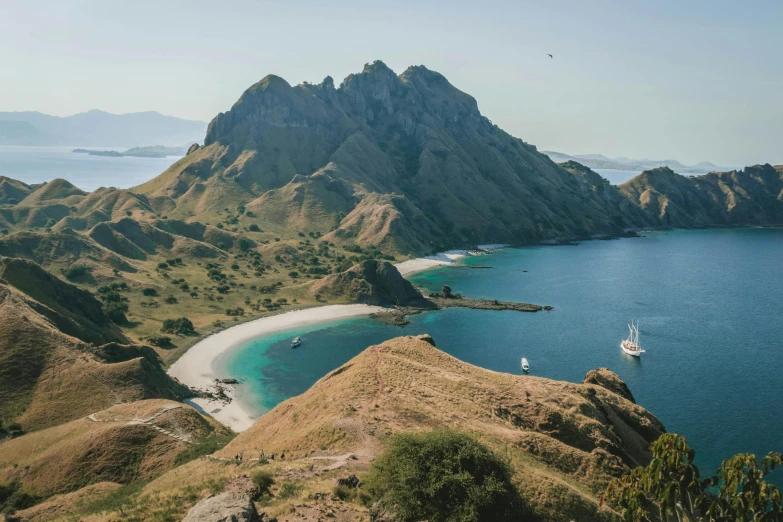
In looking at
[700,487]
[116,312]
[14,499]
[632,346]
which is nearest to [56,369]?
[14,499]

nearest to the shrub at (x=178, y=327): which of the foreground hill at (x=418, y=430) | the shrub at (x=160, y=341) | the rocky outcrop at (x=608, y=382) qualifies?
Answer: the shrub at (x=160, y=341)

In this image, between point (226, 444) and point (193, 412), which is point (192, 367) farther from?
point (226, 444)

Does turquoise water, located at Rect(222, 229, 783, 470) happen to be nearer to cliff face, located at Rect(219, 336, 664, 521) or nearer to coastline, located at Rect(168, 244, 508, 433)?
coastline, located at Rect(168, 244, 508, 433)

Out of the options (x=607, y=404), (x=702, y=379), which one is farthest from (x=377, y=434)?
(x=702, y=379)

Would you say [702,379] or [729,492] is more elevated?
[729,492]

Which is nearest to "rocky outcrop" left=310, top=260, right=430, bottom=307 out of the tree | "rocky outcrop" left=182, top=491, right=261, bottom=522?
"rocky outcrop" left=182, top=491, right=261, bottom=522

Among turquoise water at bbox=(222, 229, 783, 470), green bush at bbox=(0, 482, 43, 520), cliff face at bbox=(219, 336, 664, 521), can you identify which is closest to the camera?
cliff face at bbox=(219, 336, 664, 521)

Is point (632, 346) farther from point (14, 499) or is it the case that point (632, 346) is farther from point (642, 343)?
point (14, 499)
